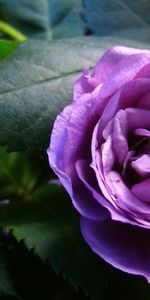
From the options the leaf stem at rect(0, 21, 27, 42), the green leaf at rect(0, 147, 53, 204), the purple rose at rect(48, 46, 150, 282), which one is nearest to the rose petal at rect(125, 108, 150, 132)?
the purple rose at rect(48, 46, 150, 282)

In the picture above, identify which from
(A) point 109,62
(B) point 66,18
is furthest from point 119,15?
(A) point 109,62

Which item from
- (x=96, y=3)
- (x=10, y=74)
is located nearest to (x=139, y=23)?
(x=96, y=3)

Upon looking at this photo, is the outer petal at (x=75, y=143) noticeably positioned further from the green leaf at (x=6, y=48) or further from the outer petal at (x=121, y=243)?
the green leaf at (x=6, y=48)

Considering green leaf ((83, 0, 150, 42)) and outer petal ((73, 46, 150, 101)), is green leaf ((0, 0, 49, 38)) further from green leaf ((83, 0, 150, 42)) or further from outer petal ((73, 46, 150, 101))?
outer petal ((73, 46, 150, 101))

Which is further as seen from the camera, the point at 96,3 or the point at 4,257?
the point at 96,3

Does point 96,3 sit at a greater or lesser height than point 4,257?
greater

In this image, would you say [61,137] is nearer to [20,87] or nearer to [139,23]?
[20,87]

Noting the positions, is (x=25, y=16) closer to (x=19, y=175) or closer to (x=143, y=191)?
(x=19, y=175)
